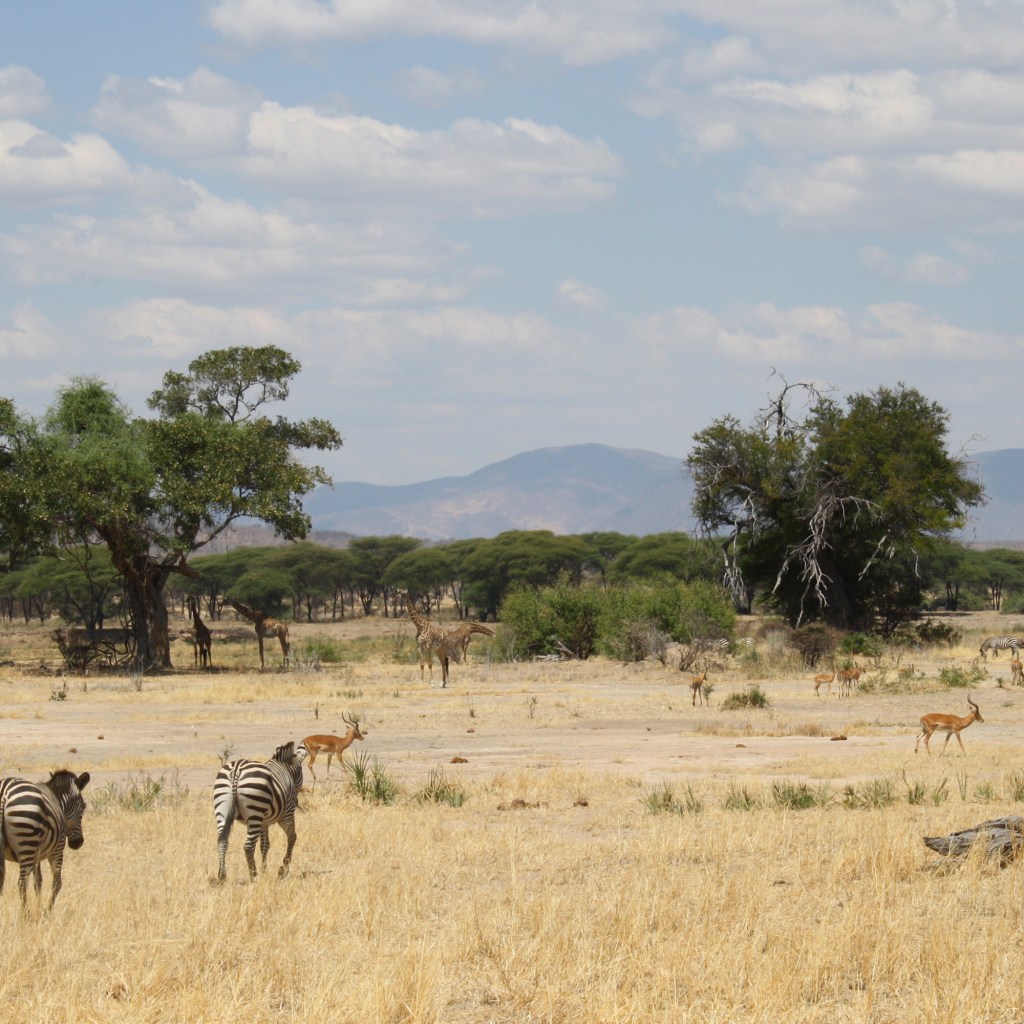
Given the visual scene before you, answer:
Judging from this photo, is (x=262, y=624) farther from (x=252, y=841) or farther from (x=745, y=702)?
(x=252, y=841)

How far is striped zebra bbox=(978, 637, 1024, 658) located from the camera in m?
33.2

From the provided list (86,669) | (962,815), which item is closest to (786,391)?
(86,669)

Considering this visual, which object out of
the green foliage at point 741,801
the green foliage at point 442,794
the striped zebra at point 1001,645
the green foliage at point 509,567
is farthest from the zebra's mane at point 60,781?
the green foliage at point 509,567

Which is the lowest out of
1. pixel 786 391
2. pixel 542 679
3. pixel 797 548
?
pixel 542 679

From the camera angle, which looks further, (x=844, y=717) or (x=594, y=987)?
(x=844, y=717)

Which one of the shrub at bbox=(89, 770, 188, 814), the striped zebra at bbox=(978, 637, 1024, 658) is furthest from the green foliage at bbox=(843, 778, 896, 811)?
the striped zebra at bbox=(978, 637, 1024, 658)

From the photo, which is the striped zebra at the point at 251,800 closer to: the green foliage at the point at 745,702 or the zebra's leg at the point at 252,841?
the zebra's leg at the point at 252,841

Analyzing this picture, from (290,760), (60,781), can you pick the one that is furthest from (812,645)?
(60,781)

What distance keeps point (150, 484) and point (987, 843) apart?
27367 millimetres

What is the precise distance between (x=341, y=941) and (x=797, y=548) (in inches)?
1310

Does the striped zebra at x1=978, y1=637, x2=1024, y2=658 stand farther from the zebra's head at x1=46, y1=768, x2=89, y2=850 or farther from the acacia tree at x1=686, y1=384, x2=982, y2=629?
the zebra's head at x1=46, y1=768, x2=89, y2=850

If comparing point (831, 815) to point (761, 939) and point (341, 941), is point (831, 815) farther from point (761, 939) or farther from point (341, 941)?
point (341, 941)

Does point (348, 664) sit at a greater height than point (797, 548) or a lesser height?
lesser

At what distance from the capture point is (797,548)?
37875 millimetres
